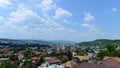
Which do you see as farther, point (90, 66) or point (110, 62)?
point (110, 62)

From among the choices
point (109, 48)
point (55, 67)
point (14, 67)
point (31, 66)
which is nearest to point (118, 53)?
point (109, 48)

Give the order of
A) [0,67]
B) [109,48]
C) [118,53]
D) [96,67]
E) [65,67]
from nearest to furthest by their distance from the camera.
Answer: [96,67]
[65,67]
[0,67]
[118,53]
[109,48]

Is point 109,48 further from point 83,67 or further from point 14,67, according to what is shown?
point 83,67

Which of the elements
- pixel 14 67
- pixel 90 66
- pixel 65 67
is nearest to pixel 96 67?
pixel 90 66

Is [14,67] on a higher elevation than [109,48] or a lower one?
lower

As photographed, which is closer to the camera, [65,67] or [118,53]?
[65,67]

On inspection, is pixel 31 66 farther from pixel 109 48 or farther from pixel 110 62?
pixel 109 48

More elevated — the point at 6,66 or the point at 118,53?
the point at 118,53

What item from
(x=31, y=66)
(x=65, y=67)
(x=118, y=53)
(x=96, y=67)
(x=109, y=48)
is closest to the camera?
(x=96, y=67)

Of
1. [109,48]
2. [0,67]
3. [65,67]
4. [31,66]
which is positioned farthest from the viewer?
[109,48]
